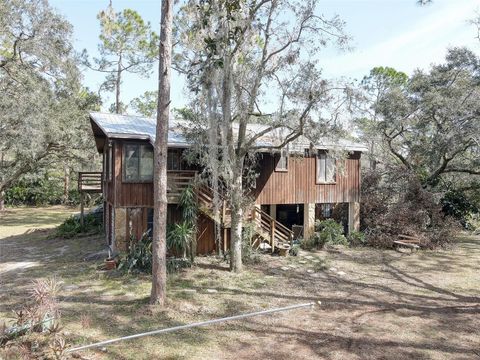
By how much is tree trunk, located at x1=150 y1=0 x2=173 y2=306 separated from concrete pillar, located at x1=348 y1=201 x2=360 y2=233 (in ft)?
38.0

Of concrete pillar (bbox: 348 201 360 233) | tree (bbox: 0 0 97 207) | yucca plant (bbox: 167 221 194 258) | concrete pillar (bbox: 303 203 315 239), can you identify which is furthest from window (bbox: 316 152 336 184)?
tree (bbox: 0 0 97 207)

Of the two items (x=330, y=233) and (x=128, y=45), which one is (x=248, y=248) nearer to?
(x=330, y=233)

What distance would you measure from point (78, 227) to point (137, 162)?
8.00 m

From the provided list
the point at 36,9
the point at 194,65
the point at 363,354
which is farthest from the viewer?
the point at 36,9

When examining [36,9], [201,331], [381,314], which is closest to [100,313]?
[201,331]

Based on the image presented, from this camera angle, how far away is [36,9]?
56.9ft

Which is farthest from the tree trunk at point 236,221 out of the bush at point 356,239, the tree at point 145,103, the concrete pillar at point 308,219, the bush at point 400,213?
the tree at point 145,103

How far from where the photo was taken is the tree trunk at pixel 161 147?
8711mm

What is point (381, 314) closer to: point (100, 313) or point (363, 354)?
point (363, 354)

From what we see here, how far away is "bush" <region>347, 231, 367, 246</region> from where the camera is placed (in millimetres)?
17141

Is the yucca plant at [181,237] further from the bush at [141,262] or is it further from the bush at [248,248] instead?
the bush at [248,248]

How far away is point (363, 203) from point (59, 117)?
1629 centimetres

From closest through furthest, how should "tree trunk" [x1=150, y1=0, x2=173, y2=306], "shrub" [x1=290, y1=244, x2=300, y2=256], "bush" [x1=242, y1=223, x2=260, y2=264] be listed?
"tree trunk" [x1=150, y1=0, x2=173, y2=306]
"bush" [x1=242, y1=223, x2=260, y2=264]
"shrub" [x1=290, y1=244, x2=300, y2=256]

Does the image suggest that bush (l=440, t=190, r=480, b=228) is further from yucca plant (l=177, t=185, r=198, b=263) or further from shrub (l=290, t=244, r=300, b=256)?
yucca plant (l=177, t=185, r=198, b=263)
